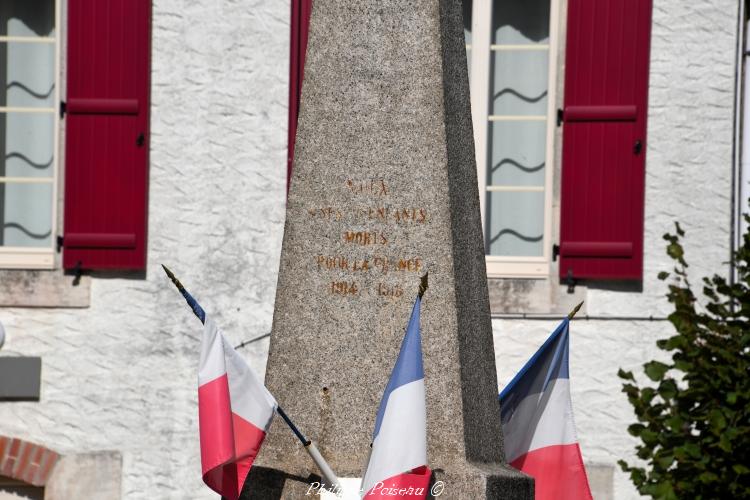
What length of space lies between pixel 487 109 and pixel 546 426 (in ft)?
13.1

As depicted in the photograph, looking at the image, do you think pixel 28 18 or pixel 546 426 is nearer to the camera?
pixel 546 426

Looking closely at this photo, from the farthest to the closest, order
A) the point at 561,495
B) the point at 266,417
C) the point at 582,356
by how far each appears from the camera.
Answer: the point at 582,356
the point at 561,495
the point at 266,417

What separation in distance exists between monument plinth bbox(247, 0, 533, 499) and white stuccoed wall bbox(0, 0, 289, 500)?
3.94 m

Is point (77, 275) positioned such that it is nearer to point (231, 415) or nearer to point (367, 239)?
point (367, 239)

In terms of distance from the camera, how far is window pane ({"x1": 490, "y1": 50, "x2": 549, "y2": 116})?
35.2 ft

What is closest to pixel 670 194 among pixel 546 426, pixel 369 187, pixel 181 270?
pixel 181 270

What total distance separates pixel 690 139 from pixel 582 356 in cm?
124

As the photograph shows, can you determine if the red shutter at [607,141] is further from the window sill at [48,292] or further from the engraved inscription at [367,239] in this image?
the engraved inscription at [367,239]

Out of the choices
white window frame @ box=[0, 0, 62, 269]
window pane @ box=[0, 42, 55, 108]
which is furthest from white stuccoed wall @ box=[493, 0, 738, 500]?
window pane @ box=[0, 42, 55, 108]

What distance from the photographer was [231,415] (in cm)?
620

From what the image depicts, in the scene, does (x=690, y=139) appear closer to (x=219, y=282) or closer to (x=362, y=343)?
(x=219, y=282)

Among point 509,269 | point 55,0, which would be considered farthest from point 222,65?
point 509,269

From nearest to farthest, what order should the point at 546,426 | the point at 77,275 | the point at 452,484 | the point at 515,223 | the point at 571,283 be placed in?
the point at 452,484 < the point at 546,426 < the point at 571,283 < the point at 77,275 < the point at 515,223

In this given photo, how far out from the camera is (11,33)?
10.9m
